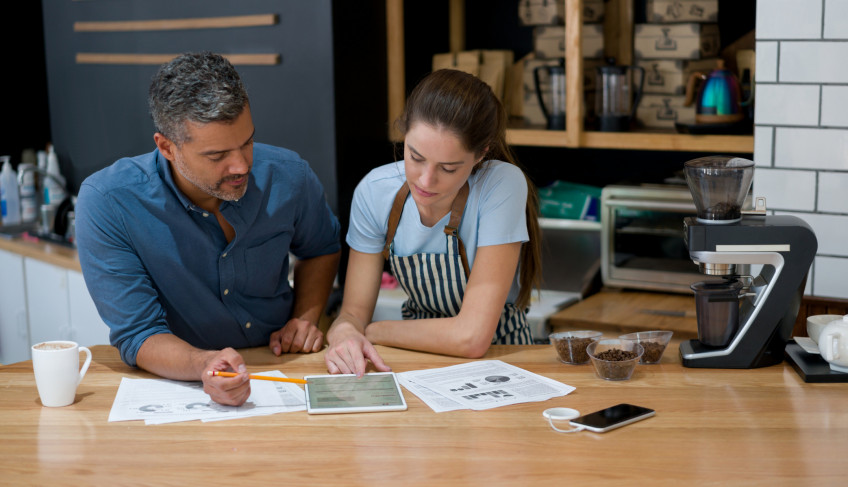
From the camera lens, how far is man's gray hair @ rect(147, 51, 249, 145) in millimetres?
1784

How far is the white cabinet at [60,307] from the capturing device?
3533 millimetres

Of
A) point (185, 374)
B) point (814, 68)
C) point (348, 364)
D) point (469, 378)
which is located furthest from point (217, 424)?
point (814, 68)

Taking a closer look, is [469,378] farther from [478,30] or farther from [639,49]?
[478,30]

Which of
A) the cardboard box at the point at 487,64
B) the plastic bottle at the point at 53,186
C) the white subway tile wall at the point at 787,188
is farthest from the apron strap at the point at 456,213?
the plastic bottle at the point at 53,186

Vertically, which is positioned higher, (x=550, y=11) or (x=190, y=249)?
(x=550, y=11)

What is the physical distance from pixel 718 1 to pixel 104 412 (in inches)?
102

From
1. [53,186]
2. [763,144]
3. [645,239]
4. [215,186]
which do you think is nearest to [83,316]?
[53,186]

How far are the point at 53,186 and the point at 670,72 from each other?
2720 millimetres

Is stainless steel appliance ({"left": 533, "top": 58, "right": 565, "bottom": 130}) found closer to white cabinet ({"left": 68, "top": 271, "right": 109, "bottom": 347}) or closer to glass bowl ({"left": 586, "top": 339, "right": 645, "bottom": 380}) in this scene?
glass bowl ({"left": 586, "top": 339, "right": 645, "bottom": 380})

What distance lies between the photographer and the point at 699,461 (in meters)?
1.40

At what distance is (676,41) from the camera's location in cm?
315

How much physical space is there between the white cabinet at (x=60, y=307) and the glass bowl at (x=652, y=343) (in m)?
2.32

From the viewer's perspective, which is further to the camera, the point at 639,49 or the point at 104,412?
the point at 639,49

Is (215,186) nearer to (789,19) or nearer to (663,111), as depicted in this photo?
(789,19)
